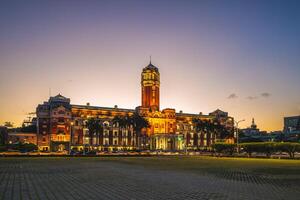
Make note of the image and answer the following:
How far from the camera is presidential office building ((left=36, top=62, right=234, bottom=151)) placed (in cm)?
14812

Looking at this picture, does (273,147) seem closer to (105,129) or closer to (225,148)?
(225,148)

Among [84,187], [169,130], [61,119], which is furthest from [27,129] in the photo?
[84,187]

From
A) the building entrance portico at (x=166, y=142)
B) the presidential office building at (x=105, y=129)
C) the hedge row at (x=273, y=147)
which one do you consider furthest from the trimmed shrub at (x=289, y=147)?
the building entrance portico at (x=166, y=142)

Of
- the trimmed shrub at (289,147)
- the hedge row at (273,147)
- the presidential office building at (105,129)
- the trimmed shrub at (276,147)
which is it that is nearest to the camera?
the trimmed shrub at (289,147)

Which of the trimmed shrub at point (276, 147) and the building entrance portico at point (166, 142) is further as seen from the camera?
the building entrance portico at point (166, 142)

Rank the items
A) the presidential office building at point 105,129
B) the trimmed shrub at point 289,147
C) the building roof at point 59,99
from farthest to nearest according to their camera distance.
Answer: the building roof at point 59,99
the presidential office building at point 105,129
the trimmed shrub at point 289,147

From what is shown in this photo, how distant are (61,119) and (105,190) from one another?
5345 inches

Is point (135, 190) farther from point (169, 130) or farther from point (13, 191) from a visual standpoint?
point (169, 130)

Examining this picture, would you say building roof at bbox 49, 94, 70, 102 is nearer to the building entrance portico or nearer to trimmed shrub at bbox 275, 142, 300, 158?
the building entrance portico

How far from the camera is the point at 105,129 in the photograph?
169250mm

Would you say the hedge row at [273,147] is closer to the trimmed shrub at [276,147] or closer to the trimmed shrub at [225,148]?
the trimmed shrub at [276,147]

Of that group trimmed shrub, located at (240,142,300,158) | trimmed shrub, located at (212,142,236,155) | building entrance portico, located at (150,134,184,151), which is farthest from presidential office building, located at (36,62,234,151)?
trimmed shrub, located at (240,142,300,158)

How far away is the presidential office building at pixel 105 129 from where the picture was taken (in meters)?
148

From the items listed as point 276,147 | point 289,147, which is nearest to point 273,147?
point 276,147
